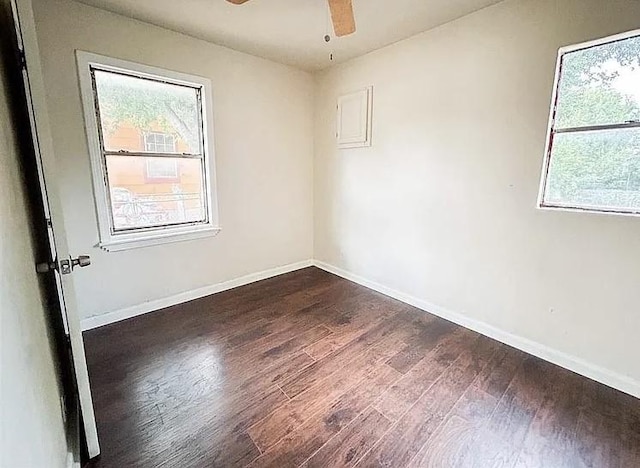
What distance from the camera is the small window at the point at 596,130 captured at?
181 cm

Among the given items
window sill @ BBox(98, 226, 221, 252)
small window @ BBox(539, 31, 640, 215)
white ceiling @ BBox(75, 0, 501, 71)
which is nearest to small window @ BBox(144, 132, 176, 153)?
window sill @ BBox(98, 226, 221, 252)

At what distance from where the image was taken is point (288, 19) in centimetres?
248

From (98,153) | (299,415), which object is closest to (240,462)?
(299,415)

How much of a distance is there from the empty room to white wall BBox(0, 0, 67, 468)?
0.05 ft

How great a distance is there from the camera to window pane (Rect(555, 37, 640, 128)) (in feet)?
5.86

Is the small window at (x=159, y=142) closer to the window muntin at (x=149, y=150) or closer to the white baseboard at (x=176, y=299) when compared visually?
the window muntin at (x=149, y=150)

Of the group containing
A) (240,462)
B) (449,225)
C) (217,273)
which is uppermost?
(449,225)

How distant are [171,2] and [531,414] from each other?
3.56 metres

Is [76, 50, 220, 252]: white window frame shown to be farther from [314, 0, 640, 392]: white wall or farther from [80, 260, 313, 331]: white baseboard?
[314, 0, 640, 392]: white wall

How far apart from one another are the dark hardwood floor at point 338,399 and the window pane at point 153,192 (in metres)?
0.93

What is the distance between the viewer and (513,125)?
223cm

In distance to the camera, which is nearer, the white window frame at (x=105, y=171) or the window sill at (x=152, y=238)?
the white window frame at (x=105, y=171)

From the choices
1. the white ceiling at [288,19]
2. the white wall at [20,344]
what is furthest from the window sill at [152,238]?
the white ceiling at [288,19]

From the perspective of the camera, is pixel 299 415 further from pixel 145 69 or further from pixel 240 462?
pixel 145 69
